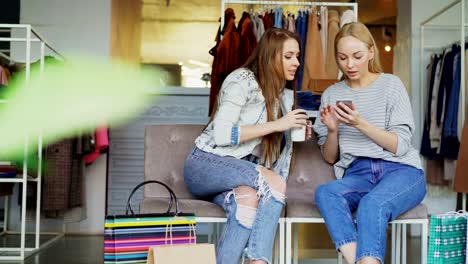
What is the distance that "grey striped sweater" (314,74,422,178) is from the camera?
96.4 inches

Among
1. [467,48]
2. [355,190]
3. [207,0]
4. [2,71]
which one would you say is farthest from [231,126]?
[207,0]

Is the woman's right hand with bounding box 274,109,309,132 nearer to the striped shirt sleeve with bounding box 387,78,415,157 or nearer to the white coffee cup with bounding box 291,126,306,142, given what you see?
the white coffee cup with bounding box 291,126,306,142

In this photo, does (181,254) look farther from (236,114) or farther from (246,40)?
(246,40)

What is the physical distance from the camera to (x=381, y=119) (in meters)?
2.50

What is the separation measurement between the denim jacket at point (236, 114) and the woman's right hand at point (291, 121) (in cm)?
16

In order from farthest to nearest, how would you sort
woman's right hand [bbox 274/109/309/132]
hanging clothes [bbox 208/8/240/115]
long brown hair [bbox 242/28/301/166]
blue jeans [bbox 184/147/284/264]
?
1. hanging clothes [bbox 208/8/240/115]
2. long brown hair [bbox 242/28/301/166]
3. woman's right hand [bbox 274/109/309/132]
4. blue jeans [bbox 184/147/284/264]

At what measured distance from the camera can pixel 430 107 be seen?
4.78 m

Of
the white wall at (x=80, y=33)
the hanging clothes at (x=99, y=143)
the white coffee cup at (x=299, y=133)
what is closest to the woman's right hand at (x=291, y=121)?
the white coffee cup at (x=299, y=133)

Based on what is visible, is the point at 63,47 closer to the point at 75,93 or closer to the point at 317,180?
the point at 75,93

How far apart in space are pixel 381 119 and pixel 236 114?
0.56 m

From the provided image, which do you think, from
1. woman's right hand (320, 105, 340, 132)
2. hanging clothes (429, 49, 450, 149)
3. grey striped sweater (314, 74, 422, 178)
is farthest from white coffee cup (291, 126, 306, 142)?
hanging clothes (429, 49, 450, 149)

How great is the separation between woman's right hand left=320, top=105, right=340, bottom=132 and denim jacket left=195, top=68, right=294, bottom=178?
18cm

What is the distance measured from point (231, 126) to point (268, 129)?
14cm

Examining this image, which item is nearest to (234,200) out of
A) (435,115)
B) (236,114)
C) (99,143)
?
(236,114)
